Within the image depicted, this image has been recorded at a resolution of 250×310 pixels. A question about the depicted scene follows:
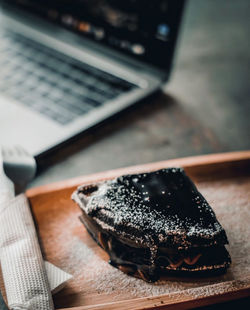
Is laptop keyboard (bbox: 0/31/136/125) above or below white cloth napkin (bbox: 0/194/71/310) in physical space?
above

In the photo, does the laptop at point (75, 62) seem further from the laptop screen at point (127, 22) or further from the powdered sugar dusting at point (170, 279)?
the powdered sugar dusting at point (170, 279)

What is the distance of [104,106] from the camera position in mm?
675

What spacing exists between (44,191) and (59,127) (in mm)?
158

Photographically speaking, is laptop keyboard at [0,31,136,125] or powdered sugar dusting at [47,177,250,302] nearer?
powdered sugar dusting at [47,177,250,302]

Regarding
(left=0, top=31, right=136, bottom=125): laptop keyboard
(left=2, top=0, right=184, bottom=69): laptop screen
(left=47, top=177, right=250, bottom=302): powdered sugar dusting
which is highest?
(left=2, top=0, right=184, bottom=69): laptop screen

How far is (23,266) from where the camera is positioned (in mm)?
391

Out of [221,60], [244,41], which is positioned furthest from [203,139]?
[244,41]

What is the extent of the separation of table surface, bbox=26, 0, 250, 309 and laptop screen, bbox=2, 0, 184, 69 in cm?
10

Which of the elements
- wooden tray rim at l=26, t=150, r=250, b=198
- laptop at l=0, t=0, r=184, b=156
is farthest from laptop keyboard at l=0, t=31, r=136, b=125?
wooden tray rim at l=26, t=150, r=250, b=198

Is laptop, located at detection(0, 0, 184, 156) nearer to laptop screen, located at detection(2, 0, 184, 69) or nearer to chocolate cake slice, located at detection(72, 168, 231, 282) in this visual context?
laptop screen, located at detection(2, 0, 184, 69)

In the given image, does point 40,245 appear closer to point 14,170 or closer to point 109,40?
point 14,170

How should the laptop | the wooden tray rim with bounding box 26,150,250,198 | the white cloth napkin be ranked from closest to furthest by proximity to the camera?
the white cloth napkin
the wooden tray rim with bounding box 26,150,250,198
the laptop

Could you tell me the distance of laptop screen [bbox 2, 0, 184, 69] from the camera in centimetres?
67

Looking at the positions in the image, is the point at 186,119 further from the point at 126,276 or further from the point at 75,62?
the point at 126,276
